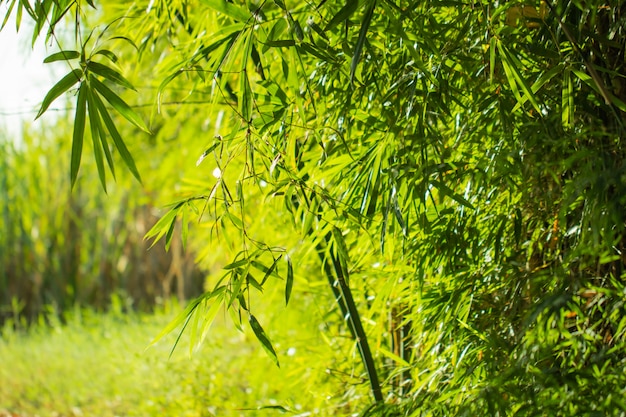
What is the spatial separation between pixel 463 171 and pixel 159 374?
7.39 ft

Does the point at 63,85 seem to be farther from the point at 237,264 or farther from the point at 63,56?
the point at 237,264

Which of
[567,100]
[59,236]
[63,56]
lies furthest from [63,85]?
[59,236]

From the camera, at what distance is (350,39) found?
5.41 feet

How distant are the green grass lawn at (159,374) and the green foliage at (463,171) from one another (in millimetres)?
516

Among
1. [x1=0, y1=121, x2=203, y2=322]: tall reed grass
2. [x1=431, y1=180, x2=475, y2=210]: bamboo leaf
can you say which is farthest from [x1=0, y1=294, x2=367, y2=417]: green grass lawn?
[x1=0, y1=121, x2=203, y2=322]: tall reed grass

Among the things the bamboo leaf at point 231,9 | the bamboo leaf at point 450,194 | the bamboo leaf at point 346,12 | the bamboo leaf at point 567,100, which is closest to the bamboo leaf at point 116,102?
the bamboo leaf at point 231,9

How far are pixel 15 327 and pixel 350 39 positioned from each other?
6.02m

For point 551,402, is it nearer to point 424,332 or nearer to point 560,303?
point 560,303

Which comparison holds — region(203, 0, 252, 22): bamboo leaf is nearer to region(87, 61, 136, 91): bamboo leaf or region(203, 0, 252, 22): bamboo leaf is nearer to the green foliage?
the green foliage

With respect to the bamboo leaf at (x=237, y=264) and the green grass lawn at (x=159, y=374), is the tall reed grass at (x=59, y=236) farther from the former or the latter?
the bamboo leaf at (x=237, y=264)

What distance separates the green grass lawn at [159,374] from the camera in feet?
7.69

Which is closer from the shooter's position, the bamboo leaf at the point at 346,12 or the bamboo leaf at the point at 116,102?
the bamboo leaf at the point at 346,12

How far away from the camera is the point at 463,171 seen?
153 cm

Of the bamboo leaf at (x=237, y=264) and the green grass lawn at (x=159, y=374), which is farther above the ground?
the bamboo leaf at (x=237, y=264)
